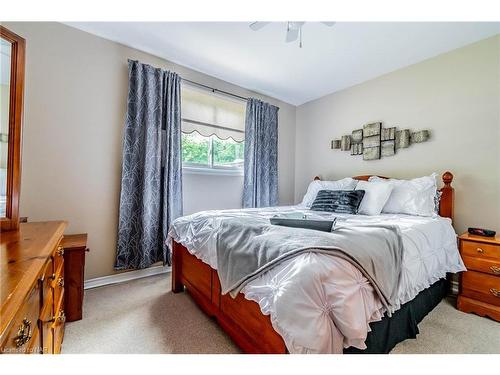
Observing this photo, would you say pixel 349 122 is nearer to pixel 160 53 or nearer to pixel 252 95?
pixel 252 95

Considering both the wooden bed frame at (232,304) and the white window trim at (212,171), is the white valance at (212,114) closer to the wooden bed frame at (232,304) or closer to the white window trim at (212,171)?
the white window trim at (212,171)

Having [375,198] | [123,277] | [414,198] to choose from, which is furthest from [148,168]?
[414,198]

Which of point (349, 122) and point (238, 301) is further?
point (349, 122)

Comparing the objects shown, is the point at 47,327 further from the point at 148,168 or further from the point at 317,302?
the point at 148,168

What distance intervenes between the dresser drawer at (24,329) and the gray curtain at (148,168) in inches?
66.3

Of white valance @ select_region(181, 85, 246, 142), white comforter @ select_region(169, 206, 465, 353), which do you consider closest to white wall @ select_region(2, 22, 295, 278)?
white valance @ select_region(181, 85, 246, 142)

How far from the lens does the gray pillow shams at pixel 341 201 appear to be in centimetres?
236

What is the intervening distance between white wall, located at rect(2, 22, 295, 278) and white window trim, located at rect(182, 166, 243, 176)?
2.58 feet

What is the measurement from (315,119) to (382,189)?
1822 mm

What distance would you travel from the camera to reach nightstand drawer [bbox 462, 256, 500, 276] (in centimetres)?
173
